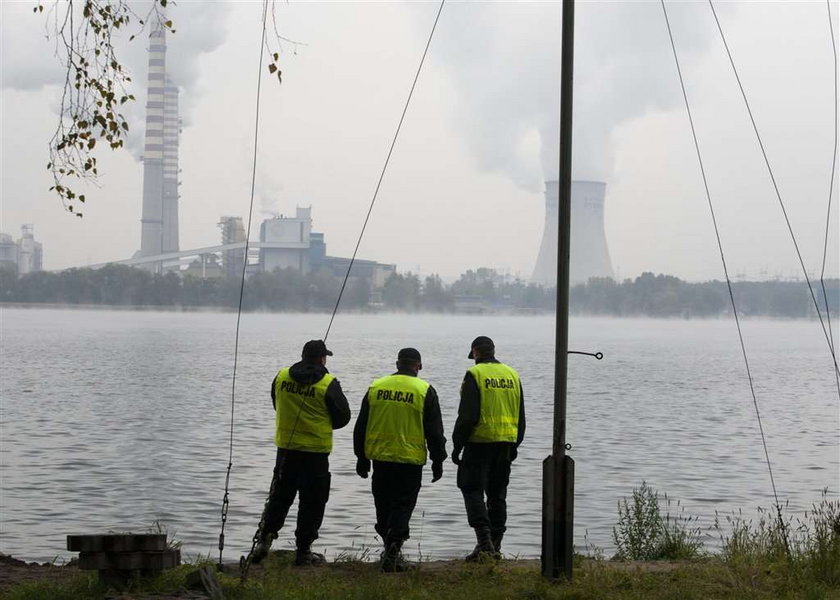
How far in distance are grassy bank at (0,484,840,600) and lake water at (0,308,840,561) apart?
3404 mm

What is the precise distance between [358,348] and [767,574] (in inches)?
3112

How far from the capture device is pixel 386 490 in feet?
32.6

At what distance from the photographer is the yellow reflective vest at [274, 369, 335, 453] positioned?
9992 millimetres

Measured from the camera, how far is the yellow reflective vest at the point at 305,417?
32.8 ft

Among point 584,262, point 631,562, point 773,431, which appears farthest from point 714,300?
point 631,562

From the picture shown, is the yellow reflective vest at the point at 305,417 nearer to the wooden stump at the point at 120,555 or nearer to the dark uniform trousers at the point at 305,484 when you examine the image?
the dark uniform trousers at the point at 305,484

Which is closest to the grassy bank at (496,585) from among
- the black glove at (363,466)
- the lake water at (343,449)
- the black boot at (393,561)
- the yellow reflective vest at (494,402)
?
the black boot at (393,561)

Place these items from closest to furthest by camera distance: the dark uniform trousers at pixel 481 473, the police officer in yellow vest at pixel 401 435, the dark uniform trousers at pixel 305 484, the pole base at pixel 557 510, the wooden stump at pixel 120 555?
1. the wooden stump at pixel 120 555
2. the pole base at pixel 557 510
3. the police officer in yellow vest at pixel 401 435
4. the dark uniform trousers at pixel 305 484
5. the dark uniform trousers at pixel 481 473

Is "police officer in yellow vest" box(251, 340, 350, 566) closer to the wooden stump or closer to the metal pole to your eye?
the wooden stump

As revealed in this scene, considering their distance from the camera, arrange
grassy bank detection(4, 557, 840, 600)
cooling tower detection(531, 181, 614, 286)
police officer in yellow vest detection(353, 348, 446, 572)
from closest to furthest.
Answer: grassy bank detection(4, 557, 840, 600)
police officer in yellow vest detection(353, 348, 446, 572)
cooling tower detection(531, 181, 614, 286)

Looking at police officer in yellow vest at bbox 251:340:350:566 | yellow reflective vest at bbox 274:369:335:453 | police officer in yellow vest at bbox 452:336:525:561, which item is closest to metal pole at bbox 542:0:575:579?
police officer in yellow vest at bbox 452:336:525:561

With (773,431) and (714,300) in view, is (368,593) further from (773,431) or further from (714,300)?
(714,300)

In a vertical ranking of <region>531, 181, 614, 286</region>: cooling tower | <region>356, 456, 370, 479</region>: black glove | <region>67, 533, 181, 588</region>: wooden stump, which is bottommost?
<region>67, 533, 181, 588</region>: wooden stump

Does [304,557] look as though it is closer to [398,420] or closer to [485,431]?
[398,420]
